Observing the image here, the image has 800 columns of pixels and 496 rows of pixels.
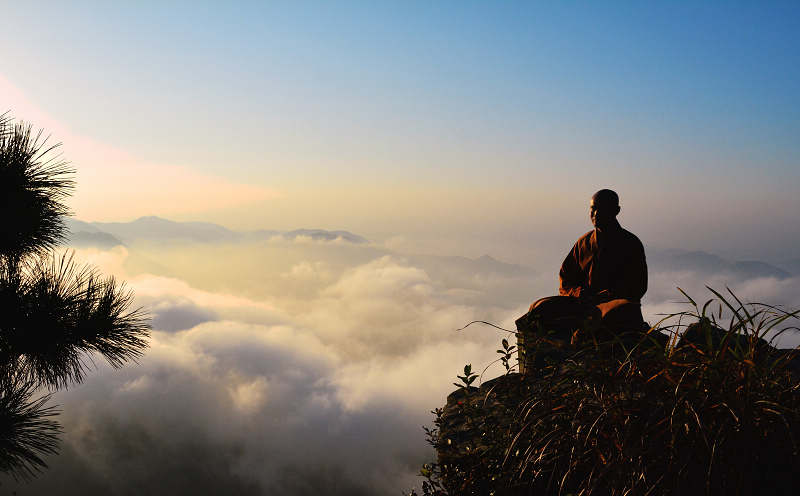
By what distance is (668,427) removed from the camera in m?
3.81

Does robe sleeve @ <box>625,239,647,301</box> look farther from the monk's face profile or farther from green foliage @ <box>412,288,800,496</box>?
green foliage @ <box>412,288,800,496</box>

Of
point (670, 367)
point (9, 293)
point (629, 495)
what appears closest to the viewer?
point (629, 495)

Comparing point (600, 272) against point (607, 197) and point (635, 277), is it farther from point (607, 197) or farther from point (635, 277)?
point (607, 197)

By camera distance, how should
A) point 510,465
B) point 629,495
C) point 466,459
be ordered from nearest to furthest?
point 629,495 < point 510,465 < point 466,459

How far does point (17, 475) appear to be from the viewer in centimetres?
771

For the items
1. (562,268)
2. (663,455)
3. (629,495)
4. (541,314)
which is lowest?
(629,495)

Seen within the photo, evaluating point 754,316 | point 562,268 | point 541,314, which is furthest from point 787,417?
point 562,268

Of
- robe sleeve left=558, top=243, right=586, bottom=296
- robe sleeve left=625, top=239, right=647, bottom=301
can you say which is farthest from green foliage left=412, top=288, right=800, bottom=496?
robe sleeve left=558, top=243, right=586, bottom=296

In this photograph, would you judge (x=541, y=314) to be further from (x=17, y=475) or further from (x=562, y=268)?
(x=17, y=475)

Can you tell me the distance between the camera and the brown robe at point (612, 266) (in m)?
9.06

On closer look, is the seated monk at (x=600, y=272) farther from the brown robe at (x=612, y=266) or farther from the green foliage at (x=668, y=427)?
the green foliage at (x=668, y=427)

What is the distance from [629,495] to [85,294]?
731 centimetres

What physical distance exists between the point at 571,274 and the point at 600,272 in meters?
0.57

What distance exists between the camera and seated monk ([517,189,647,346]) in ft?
28.1
